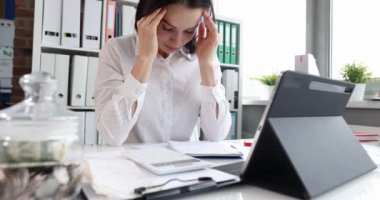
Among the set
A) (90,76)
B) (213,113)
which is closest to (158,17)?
(213,113)

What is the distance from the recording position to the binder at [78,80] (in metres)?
1.79

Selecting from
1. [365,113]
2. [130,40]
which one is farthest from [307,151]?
[365,113]

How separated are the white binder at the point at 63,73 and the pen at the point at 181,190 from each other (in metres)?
1.49

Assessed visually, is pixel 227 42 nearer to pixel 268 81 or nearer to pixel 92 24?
pixel 268 81

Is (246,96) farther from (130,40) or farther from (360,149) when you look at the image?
(360,149)

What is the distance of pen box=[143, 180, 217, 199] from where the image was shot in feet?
1.44

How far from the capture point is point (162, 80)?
121 centimetres

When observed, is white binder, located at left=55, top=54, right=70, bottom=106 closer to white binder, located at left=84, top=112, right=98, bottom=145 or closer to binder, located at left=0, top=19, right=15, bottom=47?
white binder, located at left=84, top=112, right=98, bottom=145

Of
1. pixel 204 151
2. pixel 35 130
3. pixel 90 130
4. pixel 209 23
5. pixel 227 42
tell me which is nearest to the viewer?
pixel 35 130

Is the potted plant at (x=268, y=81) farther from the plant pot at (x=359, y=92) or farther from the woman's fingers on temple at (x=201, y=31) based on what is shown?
the woman's fingers on temple at (x=201, y=31)

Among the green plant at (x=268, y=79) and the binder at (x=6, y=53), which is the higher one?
the binder at (x=6, y=53)

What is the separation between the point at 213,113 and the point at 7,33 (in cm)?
186

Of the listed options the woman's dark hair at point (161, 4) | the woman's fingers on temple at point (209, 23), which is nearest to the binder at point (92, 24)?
the woman's dark hair at point (161, 4)

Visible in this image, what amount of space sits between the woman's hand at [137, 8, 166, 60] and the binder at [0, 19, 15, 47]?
168 cm
